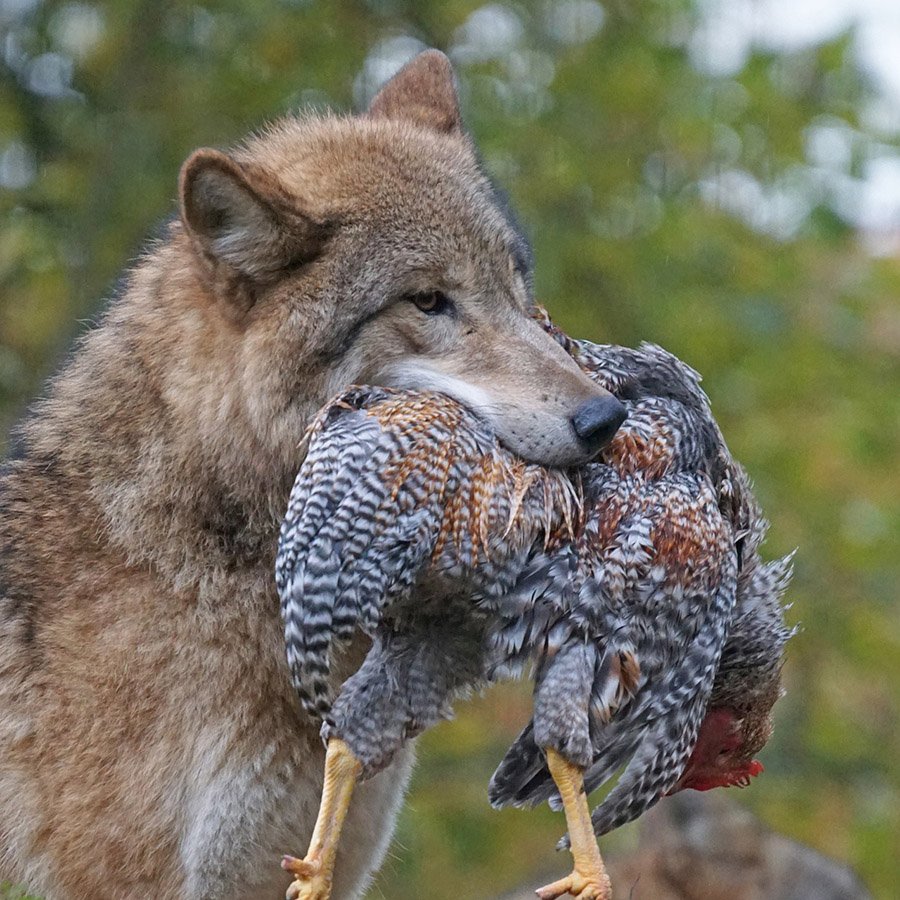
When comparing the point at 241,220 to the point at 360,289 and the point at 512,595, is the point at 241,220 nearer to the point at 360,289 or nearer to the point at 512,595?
the point at 360,289

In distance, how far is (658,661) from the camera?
10.8ft

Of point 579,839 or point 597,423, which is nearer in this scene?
point 579,839

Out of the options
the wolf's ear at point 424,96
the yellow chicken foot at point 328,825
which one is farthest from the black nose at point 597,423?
the wolf's ear at point 424,96

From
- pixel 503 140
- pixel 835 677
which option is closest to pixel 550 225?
pixel 503 140

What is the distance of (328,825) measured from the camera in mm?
3207

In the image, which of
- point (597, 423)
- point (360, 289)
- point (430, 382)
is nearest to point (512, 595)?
point (597, 423)

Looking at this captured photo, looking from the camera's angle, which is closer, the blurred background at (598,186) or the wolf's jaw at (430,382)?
the wolf's jaw at (430,382)

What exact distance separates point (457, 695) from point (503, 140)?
19.8ft

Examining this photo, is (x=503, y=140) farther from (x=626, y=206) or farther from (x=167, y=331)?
(x=167, y=331)

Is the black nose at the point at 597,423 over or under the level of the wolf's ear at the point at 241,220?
under

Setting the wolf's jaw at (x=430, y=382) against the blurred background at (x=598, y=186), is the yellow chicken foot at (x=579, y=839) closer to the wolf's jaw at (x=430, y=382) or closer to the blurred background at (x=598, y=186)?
the wolf's jaw at (x=430, y=382)

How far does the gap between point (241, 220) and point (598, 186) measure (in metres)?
6.00

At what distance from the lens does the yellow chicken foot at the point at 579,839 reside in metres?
3.16

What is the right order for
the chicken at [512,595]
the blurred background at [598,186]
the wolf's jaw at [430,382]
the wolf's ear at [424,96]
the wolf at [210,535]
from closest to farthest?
1. the chicken at [512,595]
2. the wolf's jaw at [430,382]
3. the wolf at [210,535]
4. the wolf's ear at [424,96]
5. the blurred background at [598,186]
